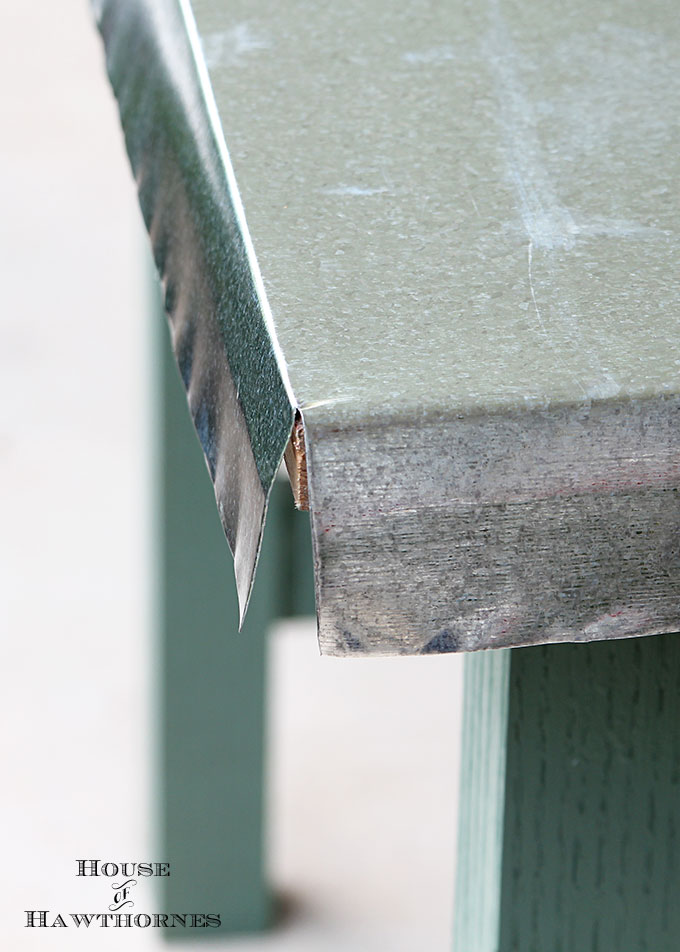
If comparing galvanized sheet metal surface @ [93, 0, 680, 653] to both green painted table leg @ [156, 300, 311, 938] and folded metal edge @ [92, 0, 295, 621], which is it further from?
green painted table leg @ [156, 300, 311, 938]

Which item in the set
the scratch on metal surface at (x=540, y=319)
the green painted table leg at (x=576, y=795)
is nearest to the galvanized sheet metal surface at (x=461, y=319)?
the scratch on metal surface at (x=540, y=319)

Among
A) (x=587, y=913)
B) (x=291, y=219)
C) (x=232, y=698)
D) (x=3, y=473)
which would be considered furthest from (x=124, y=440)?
(x=291, y=219)

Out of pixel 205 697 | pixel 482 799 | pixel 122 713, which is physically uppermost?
pixel 482 799

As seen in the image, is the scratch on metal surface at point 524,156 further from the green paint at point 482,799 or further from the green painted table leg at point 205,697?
the green painted table leg at point 205,697

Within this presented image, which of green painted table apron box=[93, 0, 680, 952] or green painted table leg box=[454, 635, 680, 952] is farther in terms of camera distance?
green painted table leg box=[454, 635, 680, 952]

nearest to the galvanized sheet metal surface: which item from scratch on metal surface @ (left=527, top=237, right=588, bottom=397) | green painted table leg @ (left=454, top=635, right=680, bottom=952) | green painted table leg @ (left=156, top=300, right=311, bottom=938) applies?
scratch on metal surface @ (left=527, top=237, right=588, bottom=397)

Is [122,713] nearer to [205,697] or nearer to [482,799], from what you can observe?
[205,697]

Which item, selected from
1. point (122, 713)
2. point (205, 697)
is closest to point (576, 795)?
point (205, 697)
